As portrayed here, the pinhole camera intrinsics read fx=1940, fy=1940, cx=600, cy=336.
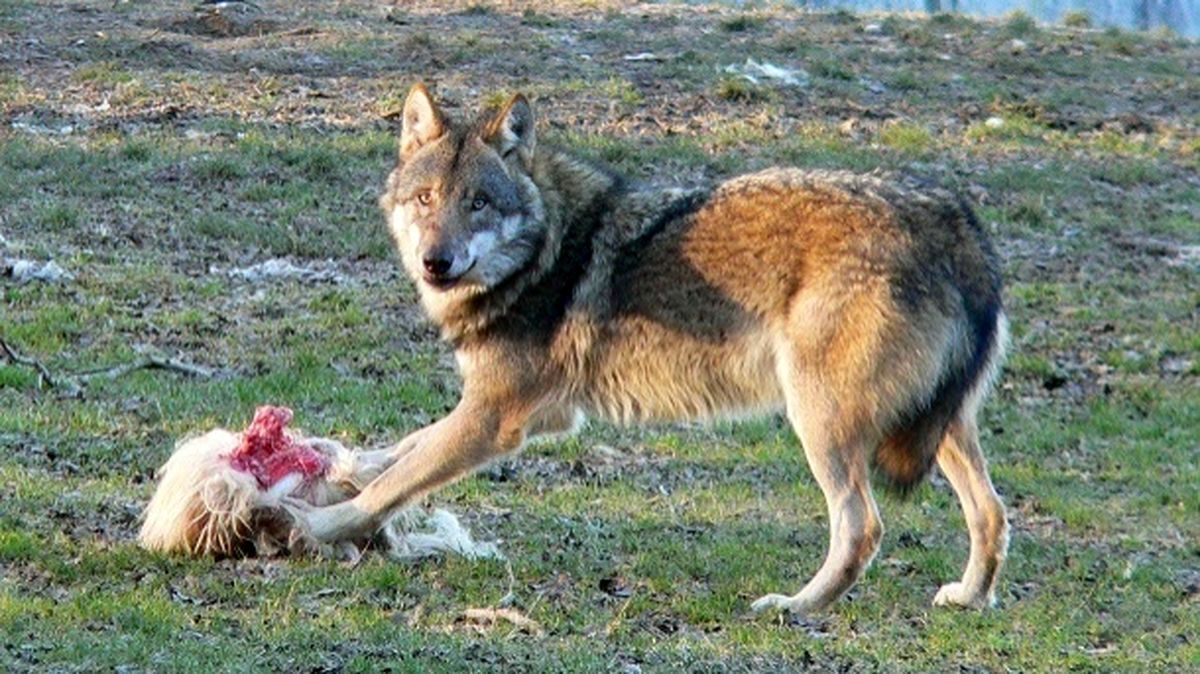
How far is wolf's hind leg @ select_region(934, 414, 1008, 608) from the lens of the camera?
7504mm

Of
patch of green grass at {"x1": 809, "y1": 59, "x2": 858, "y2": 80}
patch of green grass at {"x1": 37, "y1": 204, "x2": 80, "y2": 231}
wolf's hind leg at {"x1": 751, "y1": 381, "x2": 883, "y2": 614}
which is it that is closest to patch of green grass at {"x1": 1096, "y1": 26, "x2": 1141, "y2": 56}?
patch of green grass at {"x1": 809, "y1": 59, "x2": 858, "y2": 80}

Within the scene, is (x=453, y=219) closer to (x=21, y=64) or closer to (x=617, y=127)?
(x=617, y=127)

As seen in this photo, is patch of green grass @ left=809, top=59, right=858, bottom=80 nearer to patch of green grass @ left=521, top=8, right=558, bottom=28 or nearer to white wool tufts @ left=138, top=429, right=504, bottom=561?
patch of green grass @ left=521, top=8, right=558, bottom=28

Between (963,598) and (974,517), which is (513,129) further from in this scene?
(963,598)

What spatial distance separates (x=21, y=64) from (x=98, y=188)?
14.6ft

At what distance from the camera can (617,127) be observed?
18453 mm

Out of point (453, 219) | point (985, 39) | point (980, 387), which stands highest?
point (453, 219)

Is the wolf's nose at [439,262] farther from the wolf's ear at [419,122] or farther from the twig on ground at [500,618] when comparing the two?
the twig on ground at [500,618]

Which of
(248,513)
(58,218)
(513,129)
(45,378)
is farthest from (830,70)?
(248,513)

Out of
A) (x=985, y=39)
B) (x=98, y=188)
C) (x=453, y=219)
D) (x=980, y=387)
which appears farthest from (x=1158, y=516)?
(x=985, y=39)

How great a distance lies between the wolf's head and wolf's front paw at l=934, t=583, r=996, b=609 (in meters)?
2.11

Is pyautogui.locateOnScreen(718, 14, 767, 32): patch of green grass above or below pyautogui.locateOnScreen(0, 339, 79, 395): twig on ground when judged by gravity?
below

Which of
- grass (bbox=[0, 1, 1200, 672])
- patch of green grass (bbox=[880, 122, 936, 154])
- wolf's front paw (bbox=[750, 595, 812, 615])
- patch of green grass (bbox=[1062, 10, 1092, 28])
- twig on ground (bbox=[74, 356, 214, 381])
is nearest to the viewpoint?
grass (bbox=[0, 1, 1200, 672])

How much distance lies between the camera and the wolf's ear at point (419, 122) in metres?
7.92
